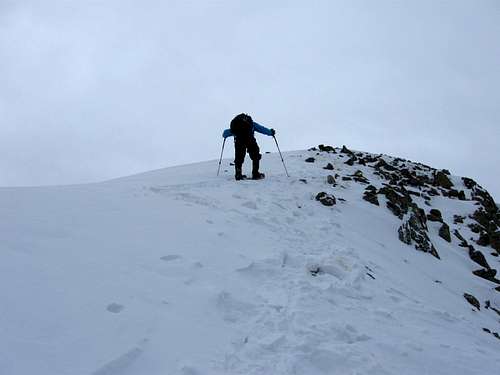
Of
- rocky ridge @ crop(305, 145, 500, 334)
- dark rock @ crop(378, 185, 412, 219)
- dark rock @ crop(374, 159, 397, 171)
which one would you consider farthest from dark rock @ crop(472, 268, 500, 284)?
dark rock @ crop(374, 159, 397, 171)

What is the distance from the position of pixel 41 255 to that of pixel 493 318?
837cm

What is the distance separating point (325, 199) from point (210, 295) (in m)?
7.25

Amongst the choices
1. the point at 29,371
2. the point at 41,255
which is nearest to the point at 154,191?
the point at 41,255

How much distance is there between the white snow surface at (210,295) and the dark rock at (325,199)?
184cm

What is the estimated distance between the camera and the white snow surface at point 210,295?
13.2 ft

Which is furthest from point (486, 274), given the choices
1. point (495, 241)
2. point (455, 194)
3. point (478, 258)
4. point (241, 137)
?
point (455, 194)

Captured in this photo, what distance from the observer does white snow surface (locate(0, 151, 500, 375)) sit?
4.03 metres

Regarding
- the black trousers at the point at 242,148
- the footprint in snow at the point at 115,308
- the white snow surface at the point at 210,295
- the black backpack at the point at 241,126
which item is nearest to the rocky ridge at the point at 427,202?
the white snow surface at the point at 210,295

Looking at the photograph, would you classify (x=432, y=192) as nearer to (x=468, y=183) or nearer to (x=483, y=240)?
(x=483, y=240)

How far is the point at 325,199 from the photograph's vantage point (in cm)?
1203

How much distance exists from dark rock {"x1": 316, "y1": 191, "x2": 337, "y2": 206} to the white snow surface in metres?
1.84

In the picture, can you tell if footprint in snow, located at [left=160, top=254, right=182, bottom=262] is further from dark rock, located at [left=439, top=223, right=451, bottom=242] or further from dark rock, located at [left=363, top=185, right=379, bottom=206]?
dark rock, located at [left=439, top=223, right=451, bottom=242]

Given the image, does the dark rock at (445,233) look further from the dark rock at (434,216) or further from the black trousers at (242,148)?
the black trousers at (242,148)

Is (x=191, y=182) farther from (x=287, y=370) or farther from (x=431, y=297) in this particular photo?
(x=287, y=370)
